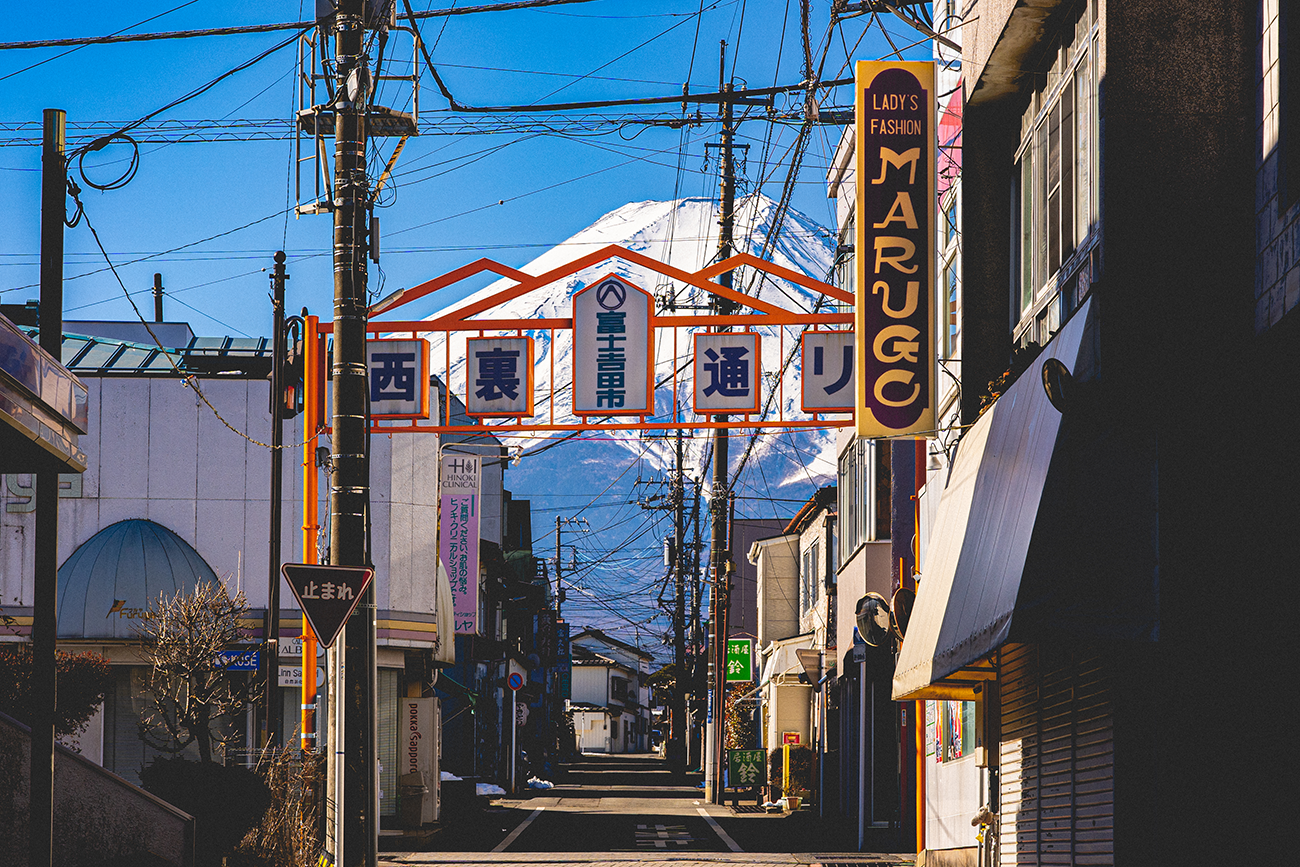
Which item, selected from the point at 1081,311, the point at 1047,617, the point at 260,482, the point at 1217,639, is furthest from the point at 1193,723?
the point at 260,482

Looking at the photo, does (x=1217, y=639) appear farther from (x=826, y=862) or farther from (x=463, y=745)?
(x=463, y=745)

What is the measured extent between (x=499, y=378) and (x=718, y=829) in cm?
1434

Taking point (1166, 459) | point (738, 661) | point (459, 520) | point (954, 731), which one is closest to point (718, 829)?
point (459, 520)

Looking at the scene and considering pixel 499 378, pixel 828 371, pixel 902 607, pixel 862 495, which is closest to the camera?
pixel 828 371

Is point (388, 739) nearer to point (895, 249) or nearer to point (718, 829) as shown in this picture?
point (718, 829)

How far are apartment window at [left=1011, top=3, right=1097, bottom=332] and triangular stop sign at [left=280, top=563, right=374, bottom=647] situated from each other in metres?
6.56

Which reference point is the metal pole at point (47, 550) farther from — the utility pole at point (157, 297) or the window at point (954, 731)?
the utility pole at point (157, 297)

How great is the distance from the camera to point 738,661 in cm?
4269

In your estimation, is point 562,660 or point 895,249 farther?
point 562,660

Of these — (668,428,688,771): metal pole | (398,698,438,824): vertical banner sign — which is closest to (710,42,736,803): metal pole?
(668,428,688,771): metal pole

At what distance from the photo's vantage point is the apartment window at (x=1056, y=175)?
11711mm

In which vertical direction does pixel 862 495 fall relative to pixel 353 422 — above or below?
above

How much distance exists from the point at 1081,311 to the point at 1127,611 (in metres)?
2.52

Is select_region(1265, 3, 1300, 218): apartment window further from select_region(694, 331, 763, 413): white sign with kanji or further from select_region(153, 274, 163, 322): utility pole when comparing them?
select_region(153, 274, 163, 322): utility pole
